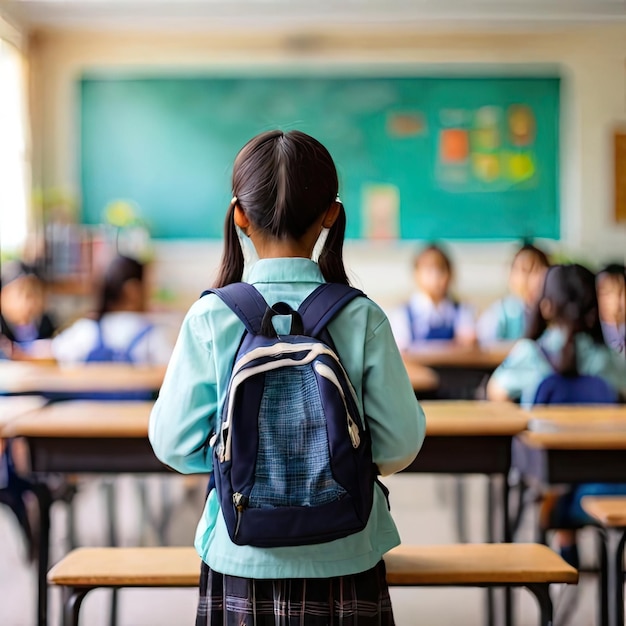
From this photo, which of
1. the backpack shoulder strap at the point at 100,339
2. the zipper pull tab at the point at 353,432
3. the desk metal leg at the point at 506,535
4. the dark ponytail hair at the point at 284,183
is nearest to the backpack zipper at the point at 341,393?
the zipper pull tab at the point at 353,432

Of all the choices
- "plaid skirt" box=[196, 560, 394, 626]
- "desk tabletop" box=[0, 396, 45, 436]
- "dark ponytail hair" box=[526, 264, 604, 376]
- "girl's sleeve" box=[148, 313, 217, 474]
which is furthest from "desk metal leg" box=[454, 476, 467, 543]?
"girl's sleeve" box=[148, 313, 217, 474]

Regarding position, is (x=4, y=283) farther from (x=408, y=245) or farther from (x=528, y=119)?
(x=528, y=119)

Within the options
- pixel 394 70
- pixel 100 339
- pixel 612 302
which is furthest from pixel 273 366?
pixel 394 70

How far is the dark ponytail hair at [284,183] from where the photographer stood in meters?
1.45

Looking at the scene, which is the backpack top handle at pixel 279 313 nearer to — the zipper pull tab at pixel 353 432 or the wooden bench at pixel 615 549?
the zipper pull tab at pixel 353 432

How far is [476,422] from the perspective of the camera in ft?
8.67

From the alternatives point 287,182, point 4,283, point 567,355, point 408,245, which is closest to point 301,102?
point 408,245

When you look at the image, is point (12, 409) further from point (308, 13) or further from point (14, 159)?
point (308, 13)

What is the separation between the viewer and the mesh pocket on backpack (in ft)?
4.57

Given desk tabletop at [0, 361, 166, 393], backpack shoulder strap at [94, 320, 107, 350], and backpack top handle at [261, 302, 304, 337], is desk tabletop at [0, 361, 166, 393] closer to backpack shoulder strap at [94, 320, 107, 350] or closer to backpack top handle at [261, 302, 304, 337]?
backpack shoulder strap at [94, 320, 107, 350]

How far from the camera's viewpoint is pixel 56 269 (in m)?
6.83

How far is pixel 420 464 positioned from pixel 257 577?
1.31m

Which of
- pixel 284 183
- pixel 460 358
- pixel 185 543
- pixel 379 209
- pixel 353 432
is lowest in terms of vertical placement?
pixel 185 543

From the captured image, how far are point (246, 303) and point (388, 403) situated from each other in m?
0.27
